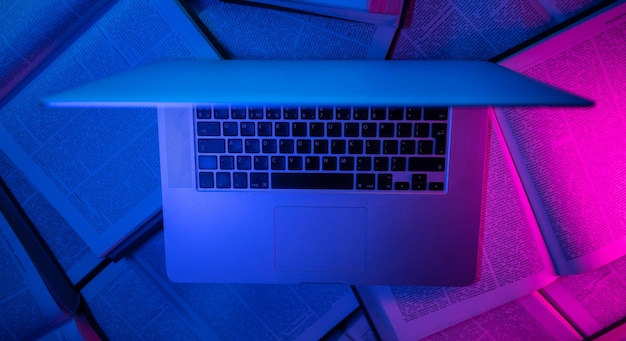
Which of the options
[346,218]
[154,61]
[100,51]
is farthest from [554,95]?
[100,51]

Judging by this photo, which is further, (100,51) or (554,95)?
(100,51)

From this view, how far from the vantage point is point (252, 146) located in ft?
2.00

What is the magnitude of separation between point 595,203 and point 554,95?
37 cm

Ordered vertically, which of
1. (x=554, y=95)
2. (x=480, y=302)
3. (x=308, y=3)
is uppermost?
(x=308, y=3)

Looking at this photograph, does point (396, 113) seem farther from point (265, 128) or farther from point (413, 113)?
point (265, 128)

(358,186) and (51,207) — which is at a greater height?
(51,207)

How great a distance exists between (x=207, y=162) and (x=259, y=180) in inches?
3.4

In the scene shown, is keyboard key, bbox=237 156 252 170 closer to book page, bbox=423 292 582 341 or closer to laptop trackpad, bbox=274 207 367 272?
laptop trackpad, bbox=274 207 367 272

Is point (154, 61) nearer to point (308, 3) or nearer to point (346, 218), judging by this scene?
point (308, 3)

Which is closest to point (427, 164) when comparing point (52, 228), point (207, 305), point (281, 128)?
point (281, 128)

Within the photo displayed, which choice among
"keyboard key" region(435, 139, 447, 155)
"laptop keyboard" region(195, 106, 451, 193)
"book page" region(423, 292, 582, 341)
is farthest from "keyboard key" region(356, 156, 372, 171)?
"book page" region(423, 292, 582, 341)

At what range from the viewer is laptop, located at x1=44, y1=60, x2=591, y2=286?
60 cm

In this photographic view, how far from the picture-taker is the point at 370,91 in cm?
46


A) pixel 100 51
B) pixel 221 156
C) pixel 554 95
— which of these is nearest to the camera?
pixel 554 95
